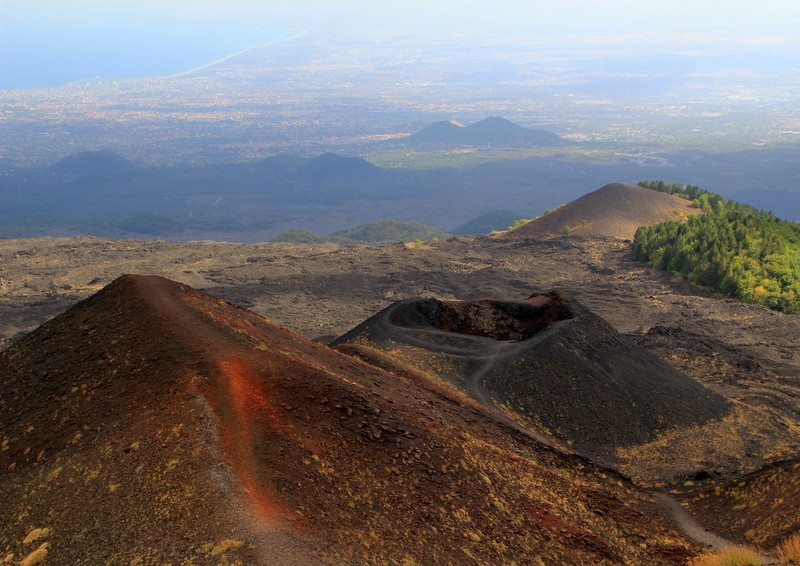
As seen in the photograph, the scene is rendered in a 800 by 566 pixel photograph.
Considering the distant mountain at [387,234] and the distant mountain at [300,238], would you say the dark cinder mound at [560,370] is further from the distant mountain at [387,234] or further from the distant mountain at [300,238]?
the distant mountain at [387,234]

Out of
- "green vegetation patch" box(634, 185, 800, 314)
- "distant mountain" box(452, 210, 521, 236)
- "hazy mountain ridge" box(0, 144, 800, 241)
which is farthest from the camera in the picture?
"hazy mountain ridge" box(0, 144, 800, 241)

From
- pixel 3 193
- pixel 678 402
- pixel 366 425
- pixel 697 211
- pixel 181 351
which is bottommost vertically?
pixel 3 193

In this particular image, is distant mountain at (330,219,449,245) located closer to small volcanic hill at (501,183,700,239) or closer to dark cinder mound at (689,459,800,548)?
small volcanic hill at (501,183,700,239)

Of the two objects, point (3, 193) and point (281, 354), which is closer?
point (281, 354)

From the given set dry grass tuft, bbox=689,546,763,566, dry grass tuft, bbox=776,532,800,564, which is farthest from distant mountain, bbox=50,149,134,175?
dry grass tuft, bbox=776,532,800,564

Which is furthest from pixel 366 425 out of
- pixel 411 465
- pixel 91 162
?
pixel 91 162

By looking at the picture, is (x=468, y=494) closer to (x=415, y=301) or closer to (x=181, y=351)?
(x=181, y=351)

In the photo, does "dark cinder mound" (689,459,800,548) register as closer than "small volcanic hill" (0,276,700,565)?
No
